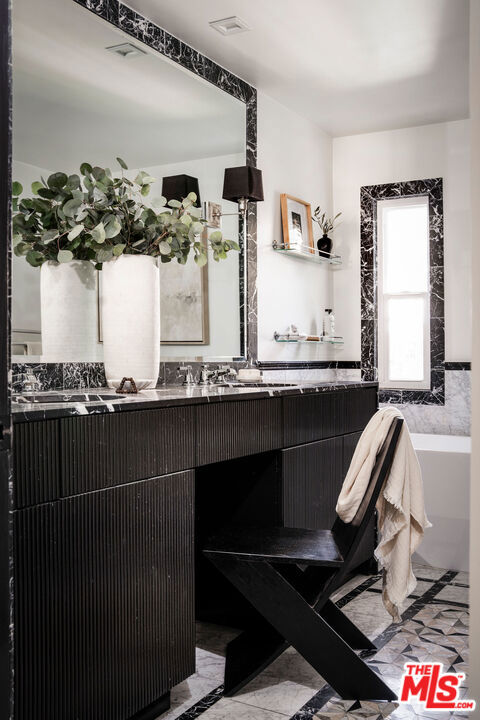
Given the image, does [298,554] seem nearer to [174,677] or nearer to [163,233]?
[174,677]

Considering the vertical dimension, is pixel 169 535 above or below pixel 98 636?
above

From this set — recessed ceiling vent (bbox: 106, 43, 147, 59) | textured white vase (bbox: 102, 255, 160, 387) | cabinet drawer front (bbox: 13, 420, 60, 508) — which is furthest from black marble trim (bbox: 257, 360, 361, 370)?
cabinet drawer front (bbox: 13, 420, 60, 508)

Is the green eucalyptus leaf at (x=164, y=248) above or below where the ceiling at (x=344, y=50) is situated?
below

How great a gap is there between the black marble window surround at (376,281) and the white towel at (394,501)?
2319mm

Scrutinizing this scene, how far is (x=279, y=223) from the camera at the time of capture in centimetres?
414

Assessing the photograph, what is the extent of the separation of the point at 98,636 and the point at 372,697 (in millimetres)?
957

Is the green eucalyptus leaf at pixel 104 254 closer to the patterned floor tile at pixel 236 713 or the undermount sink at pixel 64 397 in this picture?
the undermount sink at pixel 64 397

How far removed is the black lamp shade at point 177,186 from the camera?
3189mm

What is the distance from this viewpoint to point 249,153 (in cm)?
377

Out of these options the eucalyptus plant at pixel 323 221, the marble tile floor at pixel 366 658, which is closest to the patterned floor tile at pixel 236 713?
the marble tile floor at pixel 366 658

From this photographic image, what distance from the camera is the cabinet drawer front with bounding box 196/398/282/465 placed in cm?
230

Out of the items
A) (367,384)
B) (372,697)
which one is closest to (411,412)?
(367,384)

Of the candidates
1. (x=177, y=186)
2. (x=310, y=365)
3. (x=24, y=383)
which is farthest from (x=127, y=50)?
(x=310, y=365)

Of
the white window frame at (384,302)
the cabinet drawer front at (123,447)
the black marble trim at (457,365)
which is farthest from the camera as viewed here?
the white window frame at (384,302)
